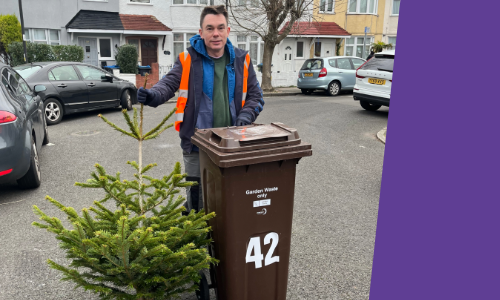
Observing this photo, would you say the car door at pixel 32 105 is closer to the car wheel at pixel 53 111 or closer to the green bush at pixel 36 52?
the car wheel at pixel 53 111

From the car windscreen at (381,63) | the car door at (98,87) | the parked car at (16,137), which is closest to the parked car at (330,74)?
the car windscreen at (381,63)

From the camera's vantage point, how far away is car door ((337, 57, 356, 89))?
18473 millimetres

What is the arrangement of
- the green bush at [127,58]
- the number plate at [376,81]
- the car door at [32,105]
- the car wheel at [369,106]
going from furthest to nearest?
the green bush at [127,58], the car wheel at [369,106], the number plate at [376,81], the car door at [32,105]

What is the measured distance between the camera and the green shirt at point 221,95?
3205 millimetres

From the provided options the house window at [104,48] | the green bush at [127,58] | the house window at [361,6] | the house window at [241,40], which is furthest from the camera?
the house window at [361,6]

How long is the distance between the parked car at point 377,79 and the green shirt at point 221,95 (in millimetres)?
8975

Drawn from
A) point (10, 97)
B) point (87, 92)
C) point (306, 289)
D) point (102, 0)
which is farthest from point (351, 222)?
point (102, 0)

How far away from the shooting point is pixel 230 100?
3254 mm

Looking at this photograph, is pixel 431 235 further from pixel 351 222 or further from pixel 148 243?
pixel 351 222

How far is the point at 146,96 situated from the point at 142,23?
21111 millimetres

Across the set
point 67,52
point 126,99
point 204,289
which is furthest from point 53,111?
point 67,52

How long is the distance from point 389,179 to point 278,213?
0.89 meters

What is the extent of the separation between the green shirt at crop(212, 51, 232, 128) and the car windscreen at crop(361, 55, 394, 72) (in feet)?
30.4

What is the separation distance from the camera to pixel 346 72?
18516 millimetres
